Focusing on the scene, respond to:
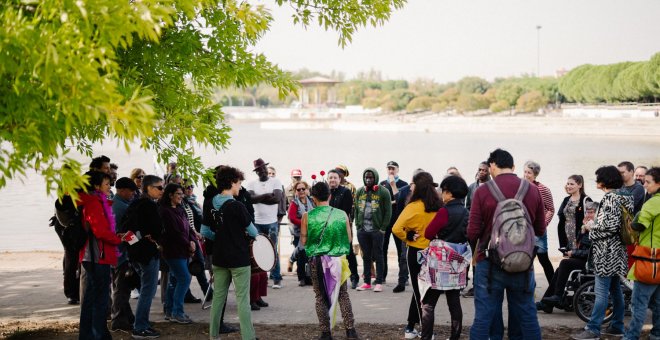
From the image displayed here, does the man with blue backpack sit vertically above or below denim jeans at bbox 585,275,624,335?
above

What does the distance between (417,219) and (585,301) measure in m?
2.31

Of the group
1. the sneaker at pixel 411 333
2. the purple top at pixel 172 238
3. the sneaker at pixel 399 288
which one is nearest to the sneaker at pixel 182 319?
the purple top at pixel 172 238

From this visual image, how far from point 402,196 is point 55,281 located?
540 cm

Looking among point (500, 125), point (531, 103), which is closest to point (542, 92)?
point (531, 103)

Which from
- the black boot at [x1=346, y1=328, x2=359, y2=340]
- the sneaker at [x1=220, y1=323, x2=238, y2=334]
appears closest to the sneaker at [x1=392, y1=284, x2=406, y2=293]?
the black boot at [x1=346, y1=328, x2=359, y2=340]

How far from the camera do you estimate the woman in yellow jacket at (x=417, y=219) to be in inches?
286

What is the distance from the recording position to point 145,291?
308 inches

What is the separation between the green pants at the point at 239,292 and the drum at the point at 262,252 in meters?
0.56

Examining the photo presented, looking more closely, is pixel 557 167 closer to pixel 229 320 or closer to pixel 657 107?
pixel 229 320

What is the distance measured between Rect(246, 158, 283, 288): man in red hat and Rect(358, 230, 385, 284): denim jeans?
4.11ft

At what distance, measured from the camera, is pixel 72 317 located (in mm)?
8922

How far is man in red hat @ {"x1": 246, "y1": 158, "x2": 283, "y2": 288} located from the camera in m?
10.6

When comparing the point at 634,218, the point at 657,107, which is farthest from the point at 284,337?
the point at 657,107

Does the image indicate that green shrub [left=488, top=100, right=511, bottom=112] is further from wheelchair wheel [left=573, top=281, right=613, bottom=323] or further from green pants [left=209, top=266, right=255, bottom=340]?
green pants [left=209, top=266, right=255, bottom=340]
